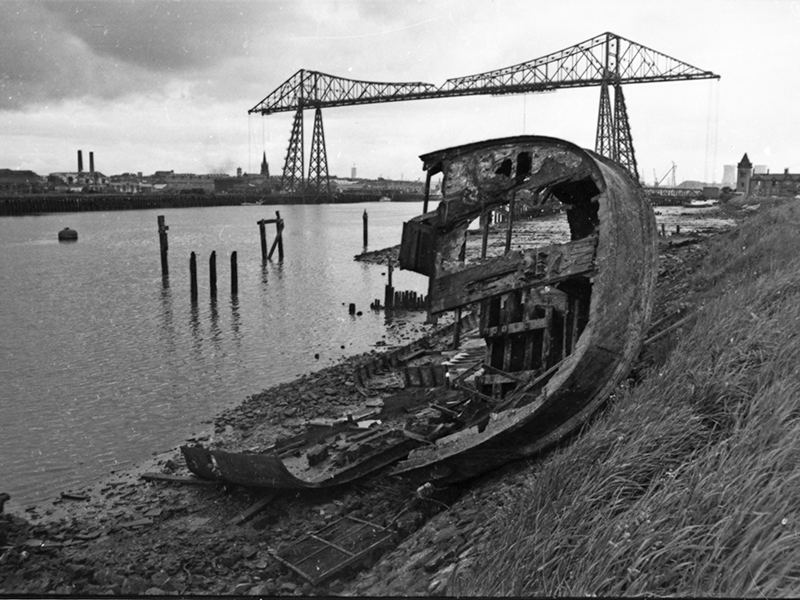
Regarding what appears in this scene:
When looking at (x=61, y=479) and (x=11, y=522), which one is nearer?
(x=11, y=522)

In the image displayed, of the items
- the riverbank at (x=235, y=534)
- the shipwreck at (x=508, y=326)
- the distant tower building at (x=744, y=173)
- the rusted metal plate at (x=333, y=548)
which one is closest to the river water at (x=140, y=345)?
the riverbank at (x=235, y=534)

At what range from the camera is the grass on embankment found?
2.64 m

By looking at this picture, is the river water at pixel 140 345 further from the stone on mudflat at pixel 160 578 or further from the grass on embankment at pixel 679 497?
the grass on embankment at pixel 679 497

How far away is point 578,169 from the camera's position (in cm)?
679

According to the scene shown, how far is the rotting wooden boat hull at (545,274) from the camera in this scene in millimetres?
5613

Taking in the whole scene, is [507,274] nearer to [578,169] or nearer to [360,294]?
[578,169]

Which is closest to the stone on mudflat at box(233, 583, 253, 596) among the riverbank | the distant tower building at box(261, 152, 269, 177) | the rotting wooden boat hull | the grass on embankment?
the riverbank

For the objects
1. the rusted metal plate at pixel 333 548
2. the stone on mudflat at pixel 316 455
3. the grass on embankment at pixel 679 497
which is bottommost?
the rusted metal plate at pixel 333 548

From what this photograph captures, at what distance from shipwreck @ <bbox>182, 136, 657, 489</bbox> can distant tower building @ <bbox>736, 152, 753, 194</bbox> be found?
72.3 m

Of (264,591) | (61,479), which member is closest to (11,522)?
(61,479)

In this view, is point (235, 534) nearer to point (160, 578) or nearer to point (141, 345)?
point (160, 578)

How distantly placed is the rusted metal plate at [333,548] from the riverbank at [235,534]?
100 millimetres

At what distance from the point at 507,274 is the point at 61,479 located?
7567 millimetres

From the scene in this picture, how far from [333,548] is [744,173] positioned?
272 ft
